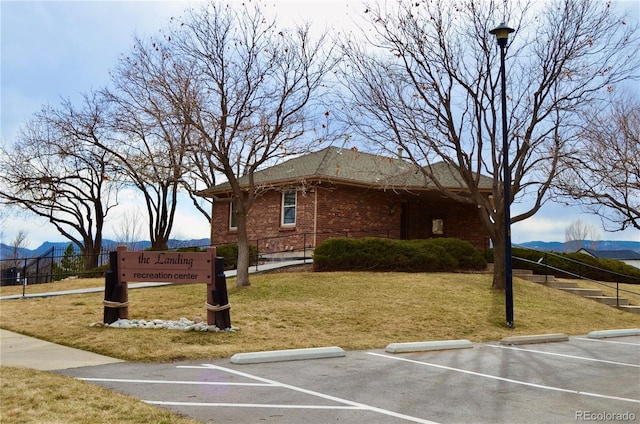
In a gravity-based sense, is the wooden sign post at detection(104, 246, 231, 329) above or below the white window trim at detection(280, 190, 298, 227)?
below

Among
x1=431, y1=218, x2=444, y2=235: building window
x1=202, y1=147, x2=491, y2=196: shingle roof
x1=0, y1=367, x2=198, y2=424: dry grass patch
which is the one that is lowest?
x1=0, y1=367, x2=198, y2=424: dry grass patch

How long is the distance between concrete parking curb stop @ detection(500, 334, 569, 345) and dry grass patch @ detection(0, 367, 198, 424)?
8.78 m

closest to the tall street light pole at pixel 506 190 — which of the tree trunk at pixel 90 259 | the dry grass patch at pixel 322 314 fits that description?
the dry grass patch at pixel 322 314

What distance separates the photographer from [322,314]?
47.1ft

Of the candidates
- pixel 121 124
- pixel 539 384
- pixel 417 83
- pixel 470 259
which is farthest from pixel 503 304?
pixel 121 124

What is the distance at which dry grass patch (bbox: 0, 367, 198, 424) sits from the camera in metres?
5.69

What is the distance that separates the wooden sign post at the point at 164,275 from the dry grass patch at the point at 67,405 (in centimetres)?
480

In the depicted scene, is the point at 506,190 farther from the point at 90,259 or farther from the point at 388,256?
the point at 90,259

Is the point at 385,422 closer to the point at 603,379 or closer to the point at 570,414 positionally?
the point at 570,414

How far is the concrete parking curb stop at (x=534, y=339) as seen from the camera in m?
12.6

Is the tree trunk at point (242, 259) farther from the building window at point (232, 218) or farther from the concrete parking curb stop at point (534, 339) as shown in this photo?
the building window at point (232, 218)

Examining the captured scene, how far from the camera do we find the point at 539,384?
823 cm

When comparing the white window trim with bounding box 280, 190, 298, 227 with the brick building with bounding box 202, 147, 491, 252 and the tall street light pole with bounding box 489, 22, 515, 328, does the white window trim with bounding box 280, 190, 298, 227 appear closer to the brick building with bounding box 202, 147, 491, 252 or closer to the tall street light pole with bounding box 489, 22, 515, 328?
the brick building with bounding box 202, 147, 491, 252

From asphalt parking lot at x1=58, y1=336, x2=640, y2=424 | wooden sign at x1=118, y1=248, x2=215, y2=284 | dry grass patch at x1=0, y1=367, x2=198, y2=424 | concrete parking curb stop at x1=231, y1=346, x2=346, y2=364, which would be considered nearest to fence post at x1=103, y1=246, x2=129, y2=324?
wooden sign at x1=118, y1=248, x2=215, y2=284
